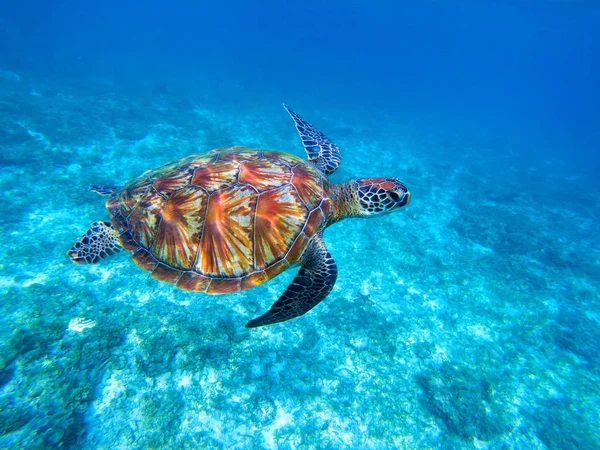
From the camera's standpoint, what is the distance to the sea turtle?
3.34 meters

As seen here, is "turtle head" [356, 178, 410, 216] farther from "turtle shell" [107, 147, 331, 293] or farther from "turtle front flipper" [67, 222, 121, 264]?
"turtle front flipper" [67, 222, 121, 264]

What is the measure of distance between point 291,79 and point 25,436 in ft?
126

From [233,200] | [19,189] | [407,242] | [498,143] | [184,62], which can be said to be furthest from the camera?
[184,62]

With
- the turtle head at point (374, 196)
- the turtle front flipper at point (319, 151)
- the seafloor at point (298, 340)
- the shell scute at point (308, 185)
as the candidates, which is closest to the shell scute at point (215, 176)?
the shell scute at point (308, 185)

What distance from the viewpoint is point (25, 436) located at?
3.12 meters

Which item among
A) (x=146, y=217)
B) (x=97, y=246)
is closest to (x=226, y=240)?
(x=146, y=217)

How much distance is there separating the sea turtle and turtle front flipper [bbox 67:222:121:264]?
6cm

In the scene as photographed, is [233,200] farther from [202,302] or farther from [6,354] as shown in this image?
[6,354]

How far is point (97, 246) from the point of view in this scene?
13.1 ft

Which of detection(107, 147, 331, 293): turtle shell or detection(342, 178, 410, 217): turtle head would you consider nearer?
detection(107, 147, 331, 293): turtle shell

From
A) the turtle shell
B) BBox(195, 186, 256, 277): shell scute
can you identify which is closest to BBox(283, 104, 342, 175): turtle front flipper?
the turtle shell

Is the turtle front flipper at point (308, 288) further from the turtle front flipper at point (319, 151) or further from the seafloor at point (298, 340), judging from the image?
the turtle front flipper at point (319, 151)

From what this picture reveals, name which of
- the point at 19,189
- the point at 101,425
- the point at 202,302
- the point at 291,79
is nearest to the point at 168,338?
the point at 202,302

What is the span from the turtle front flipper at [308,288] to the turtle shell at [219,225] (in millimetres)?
248
